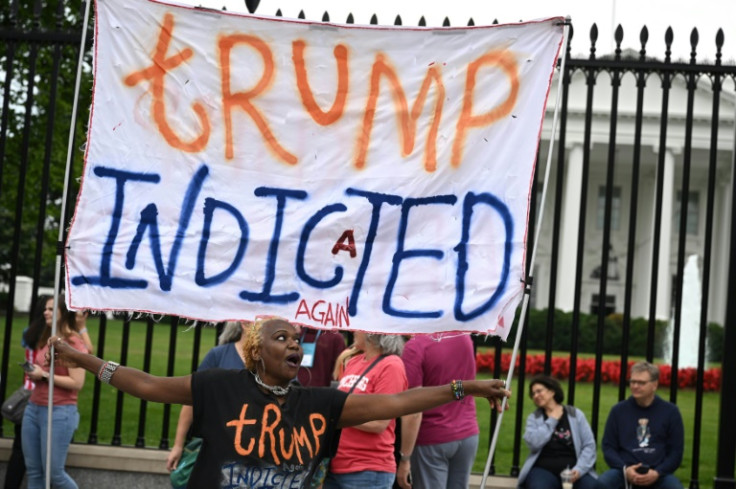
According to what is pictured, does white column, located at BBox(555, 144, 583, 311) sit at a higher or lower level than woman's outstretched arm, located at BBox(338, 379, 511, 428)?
higher

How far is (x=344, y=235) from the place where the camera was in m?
4.95

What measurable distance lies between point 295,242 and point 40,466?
342cm

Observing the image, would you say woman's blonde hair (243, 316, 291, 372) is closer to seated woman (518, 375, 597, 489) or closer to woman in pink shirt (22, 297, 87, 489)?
woman in pink shirt (22, 297, 87, 489)

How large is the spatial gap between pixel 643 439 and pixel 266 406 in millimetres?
4100

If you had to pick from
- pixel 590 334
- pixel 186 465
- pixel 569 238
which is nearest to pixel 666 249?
pixel 569 238

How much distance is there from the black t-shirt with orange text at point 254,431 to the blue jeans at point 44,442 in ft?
10.4

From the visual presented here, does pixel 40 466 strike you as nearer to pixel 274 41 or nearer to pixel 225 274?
pixel 225 274

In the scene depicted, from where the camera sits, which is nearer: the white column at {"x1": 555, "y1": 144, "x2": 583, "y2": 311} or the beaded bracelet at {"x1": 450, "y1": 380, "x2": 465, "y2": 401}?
the beaded bracelet at {"x1": 450, "y1": 380, "x2": 465, "y2": 401}

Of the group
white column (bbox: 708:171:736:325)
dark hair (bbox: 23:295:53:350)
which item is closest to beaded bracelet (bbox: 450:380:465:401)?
dark hair (bbox: 23:295:53:350)

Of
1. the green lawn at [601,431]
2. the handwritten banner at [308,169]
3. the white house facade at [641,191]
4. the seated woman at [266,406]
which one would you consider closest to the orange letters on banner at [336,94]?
the handwritten banner at [308,169]

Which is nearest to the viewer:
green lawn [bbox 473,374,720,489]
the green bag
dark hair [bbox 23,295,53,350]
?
the green bag

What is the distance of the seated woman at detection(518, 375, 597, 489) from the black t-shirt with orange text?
11.4 feet

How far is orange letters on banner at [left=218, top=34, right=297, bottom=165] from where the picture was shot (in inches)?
199

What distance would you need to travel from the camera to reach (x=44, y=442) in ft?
23.6
